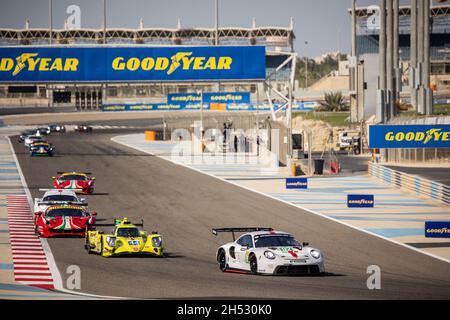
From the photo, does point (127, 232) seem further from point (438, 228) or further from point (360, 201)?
point (360, 201)

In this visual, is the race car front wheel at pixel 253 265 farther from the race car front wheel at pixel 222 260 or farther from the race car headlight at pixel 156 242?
the race car headlight at pixel 156 242

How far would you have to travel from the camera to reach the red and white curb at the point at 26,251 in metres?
22.4

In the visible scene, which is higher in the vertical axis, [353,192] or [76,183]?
[76,183]

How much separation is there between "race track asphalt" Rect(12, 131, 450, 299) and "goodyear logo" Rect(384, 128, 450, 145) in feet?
30.9

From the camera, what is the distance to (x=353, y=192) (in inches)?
1757

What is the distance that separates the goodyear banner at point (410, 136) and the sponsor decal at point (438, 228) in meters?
20.1

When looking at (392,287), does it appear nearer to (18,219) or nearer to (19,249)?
(19,249)

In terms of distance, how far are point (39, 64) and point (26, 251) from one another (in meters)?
30.6

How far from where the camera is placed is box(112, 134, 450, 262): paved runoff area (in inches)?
1235

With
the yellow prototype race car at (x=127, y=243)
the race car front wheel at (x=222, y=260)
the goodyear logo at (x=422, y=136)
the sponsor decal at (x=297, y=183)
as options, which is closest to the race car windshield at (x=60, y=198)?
the yellow prototype race car at (x=127, y=243)

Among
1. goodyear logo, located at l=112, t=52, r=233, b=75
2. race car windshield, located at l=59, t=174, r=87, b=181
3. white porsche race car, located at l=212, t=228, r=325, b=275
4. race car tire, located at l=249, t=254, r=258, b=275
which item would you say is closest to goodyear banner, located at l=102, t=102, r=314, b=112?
goodyear logo, located at l=112, t=52, r=233, b=75

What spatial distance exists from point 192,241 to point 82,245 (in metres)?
3.37

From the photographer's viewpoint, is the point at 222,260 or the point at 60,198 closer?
the point at 222,260

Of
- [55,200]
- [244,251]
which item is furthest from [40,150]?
[244,251]
